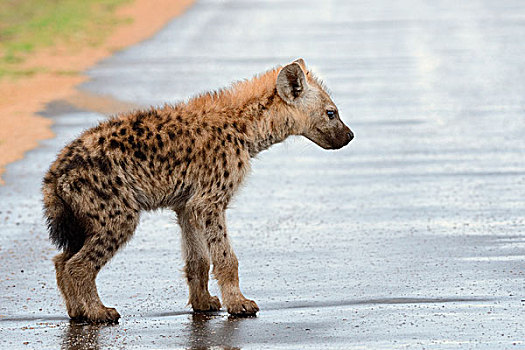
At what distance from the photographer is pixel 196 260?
6.76 meters

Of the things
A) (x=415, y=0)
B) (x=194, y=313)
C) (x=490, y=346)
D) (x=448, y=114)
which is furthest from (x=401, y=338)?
(x=415, y=0)

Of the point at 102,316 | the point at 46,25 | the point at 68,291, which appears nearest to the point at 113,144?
the point at 68,291

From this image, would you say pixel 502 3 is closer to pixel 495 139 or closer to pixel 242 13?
pixel 242 13

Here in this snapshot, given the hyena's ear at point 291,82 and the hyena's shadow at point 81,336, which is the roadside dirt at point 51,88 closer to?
the hyena's ear at point 291,82

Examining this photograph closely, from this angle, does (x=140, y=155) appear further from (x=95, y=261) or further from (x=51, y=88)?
(x=51, y=88)

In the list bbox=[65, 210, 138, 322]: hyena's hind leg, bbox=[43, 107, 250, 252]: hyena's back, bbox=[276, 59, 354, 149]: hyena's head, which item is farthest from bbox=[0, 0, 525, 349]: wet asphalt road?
bbox=[276, 59, 354, 149]: hyena's head

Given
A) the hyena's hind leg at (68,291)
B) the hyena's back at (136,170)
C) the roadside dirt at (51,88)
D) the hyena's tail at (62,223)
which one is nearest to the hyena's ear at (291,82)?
the hyena's back at (136,170)

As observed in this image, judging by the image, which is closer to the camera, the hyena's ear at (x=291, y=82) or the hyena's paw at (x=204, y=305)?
the hyena's paw at (x=204, y=305)

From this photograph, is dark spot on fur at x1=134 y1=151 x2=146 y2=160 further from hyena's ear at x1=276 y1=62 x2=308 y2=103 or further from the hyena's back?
hyena's ear at x1=276 y1=62 x2=308 y2=103

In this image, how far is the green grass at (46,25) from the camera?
63.8ft

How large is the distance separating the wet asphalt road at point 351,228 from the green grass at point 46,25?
2.18 meters

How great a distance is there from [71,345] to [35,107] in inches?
352

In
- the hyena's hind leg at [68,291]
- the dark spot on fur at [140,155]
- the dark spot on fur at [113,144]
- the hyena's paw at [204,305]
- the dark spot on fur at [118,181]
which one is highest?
the dark spot on fur at [113,144]

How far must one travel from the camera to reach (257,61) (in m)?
17.6
